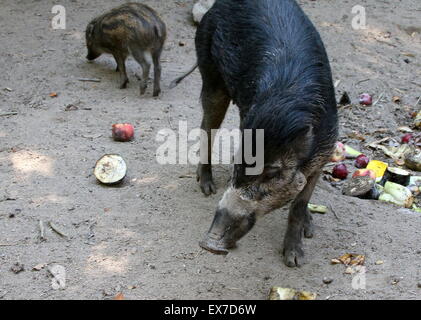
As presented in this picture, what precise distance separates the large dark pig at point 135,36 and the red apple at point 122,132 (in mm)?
1227

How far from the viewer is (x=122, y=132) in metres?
5.37

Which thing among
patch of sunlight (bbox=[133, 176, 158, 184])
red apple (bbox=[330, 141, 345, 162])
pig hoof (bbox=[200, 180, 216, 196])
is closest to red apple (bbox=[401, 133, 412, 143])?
red apple (bbox=[330, 141, 345, 162])

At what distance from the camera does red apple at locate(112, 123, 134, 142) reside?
17.6 feet

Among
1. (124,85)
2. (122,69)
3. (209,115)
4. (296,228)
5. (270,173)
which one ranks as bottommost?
(124,85)

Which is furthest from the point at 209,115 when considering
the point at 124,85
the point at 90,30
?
the point at 90,30

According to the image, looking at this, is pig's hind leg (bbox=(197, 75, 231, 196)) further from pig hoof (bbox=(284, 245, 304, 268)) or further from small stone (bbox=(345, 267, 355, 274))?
small stone (bbox=(345, 267, 355, 274))

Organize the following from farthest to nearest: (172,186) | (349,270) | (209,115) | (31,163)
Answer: (31,163)
(172,186)
(209,115)
(349,270)

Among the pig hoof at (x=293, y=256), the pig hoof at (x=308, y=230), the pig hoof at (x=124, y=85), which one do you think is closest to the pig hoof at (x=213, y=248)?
the pig hoof at (x=293, y=256)

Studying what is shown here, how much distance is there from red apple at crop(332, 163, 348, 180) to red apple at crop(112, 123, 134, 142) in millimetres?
1809

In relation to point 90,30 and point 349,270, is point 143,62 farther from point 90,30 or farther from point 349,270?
point 349,270

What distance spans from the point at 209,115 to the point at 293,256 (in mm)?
1376

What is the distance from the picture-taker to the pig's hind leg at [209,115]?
450 centimetres

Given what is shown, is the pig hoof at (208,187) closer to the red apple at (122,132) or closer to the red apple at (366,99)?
the red apple at (122,132)

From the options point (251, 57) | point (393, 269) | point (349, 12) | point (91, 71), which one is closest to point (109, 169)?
point (251, 57)
